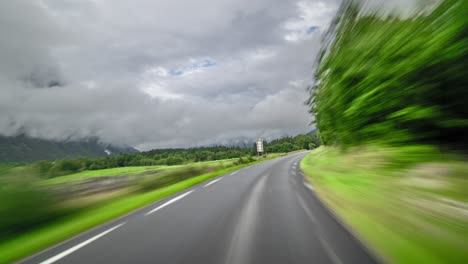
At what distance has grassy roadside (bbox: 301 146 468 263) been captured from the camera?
296cm

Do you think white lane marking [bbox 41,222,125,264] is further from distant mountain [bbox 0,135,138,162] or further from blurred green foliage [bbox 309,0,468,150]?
distant mountain [bbox 0,135,138,162]

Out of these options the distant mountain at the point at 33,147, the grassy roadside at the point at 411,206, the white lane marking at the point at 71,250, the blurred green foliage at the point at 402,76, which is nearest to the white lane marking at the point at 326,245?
the grassy roadside at the point at 411,206

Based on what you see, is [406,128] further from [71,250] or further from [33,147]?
[33,147]

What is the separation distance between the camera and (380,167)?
21.0 feet

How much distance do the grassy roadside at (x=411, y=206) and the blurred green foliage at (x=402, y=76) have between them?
0.58 metres

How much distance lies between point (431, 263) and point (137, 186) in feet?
38.4

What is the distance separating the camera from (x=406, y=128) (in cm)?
577

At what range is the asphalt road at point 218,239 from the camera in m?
3.44

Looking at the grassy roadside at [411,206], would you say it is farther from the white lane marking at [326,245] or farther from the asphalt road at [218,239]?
the white lane marking at [326,245]

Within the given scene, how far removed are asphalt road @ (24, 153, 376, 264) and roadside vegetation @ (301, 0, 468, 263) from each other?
1.91 feet

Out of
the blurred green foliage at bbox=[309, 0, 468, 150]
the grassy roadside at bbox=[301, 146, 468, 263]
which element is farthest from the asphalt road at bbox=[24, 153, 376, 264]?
→ the blurred green foliage at bbox=[309, 0, 468, 150]

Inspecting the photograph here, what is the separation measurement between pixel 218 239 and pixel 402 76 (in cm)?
477

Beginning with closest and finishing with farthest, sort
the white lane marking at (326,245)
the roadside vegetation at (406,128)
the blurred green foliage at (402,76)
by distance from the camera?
the white lane marking at (326,245), the roadside vegetation at (406,128), the blurred green foliage at (402,76)

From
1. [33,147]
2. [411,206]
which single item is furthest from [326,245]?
[33,147]
